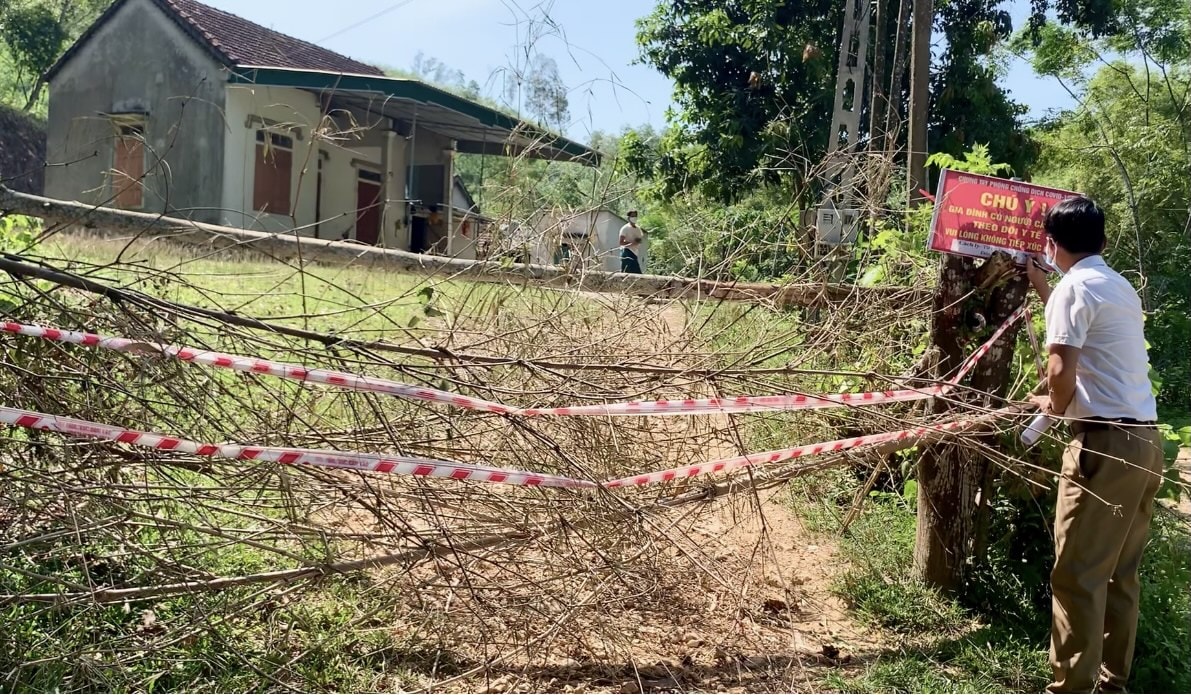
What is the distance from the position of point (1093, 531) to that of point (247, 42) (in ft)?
56.5

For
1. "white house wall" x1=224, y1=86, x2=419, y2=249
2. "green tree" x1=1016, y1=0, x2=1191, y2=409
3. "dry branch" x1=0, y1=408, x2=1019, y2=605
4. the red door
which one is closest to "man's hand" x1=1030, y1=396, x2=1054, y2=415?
"dry branch" x1=0, y1=408, x2=1019, y2=605

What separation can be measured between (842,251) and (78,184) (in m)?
16.0

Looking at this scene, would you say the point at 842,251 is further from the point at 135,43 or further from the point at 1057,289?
the point at 135,43

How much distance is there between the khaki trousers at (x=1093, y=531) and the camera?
3221 millimetres

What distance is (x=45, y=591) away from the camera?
342 centimetres

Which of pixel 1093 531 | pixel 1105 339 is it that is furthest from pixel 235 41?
pixel 1093 531

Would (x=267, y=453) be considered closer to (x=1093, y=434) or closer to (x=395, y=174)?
(x=1093, y=434)

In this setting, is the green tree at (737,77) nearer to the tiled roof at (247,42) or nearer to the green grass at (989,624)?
the tiled roof at (247,42)

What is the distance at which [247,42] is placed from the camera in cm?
1658

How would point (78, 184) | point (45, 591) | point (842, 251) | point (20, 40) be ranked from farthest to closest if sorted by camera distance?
point (20, 40), point (78, 184), point (842, 251), point (45, 591)

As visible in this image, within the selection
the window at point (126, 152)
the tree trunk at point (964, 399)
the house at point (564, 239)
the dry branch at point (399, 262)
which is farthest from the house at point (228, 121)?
the tree trunk at point (964, 399)

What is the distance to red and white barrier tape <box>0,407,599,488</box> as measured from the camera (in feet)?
8.97

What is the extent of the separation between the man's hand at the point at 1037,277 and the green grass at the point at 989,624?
1.23 m

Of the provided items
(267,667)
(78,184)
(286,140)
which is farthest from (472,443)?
(78,184)
